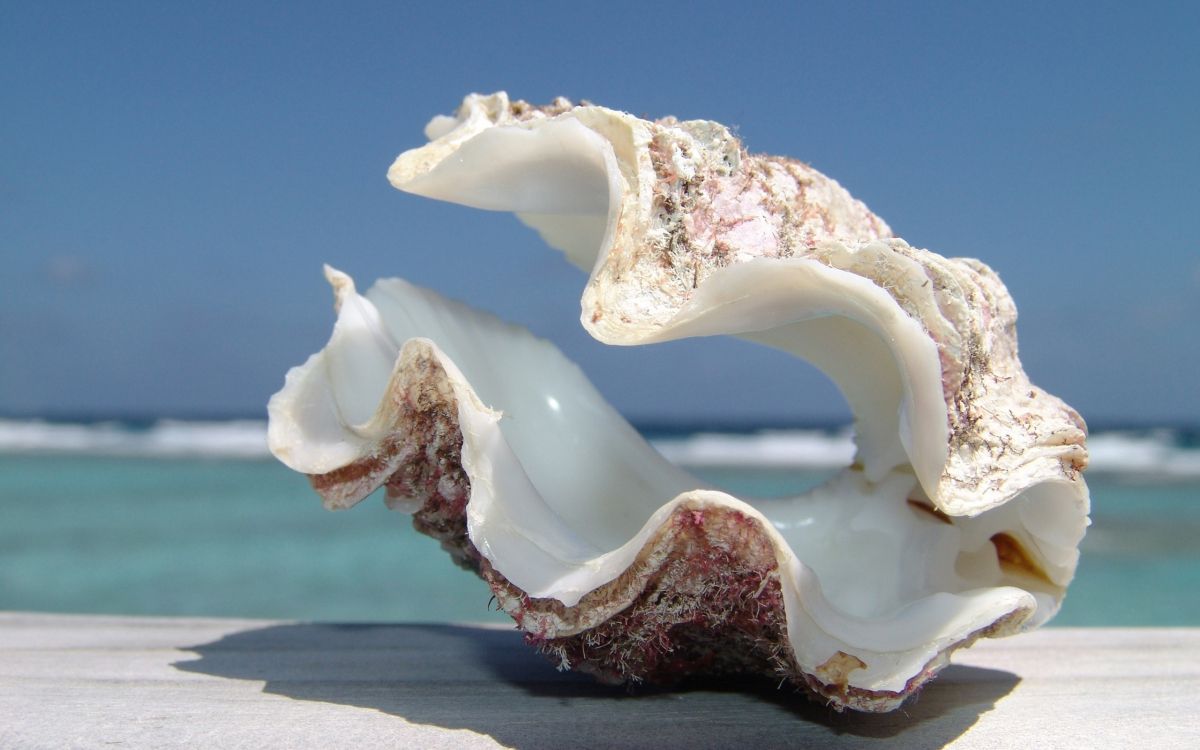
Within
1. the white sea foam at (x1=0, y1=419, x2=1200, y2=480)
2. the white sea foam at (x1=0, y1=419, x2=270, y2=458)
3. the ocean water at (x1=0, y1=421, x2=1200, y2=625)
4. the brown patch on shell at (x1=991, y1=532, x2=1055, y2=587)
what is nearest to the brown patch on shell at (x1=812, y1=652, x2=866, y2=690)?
the brown patch on shell at (x1=991, y1=532, x2=1055, y2=587)

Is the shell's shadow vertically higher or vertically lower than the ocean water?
lower

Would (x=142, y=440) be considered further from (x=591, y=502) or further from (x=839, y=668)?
(x=839, y=668)

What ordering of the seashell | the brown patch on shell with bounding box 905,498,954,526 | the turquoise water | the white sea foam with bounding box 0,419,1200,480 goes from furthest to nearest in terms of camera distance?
1. the white sea foam with bounding box 0,419,1200,480
2. the turquoise water
3. the brown patch on shell with bounding box 905,498,954,526
4. the seashell

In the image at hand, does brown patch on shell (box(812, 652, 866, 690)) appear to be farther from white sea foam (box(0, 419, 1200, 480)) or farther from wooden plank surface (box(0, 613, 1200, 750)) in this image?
white sea foam (box(0, 419, 1200, 480))

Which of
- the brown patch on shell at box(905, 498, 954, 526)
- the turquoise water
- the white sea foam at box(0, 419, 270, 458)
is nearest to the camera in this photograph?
the brown patch on shell at box(905, 498, 954, 526)

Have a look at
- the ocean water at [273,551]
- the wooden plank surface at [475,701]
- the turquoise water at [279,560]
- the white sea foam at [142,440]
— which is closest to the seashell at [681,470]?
the wooden plank surface at [475,701]

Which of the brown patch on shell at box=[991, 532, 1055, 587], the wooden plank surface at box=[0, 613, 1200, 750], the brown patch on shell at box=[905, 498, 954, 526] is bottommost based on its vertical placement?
the wooden plank surface at box=[0, 613, 1200, 750]

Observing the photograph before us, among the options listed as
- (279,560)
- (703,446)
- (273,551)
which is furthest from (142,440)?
(279,560)

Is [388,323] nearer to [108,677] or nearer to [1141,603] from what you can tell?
[108,677]
